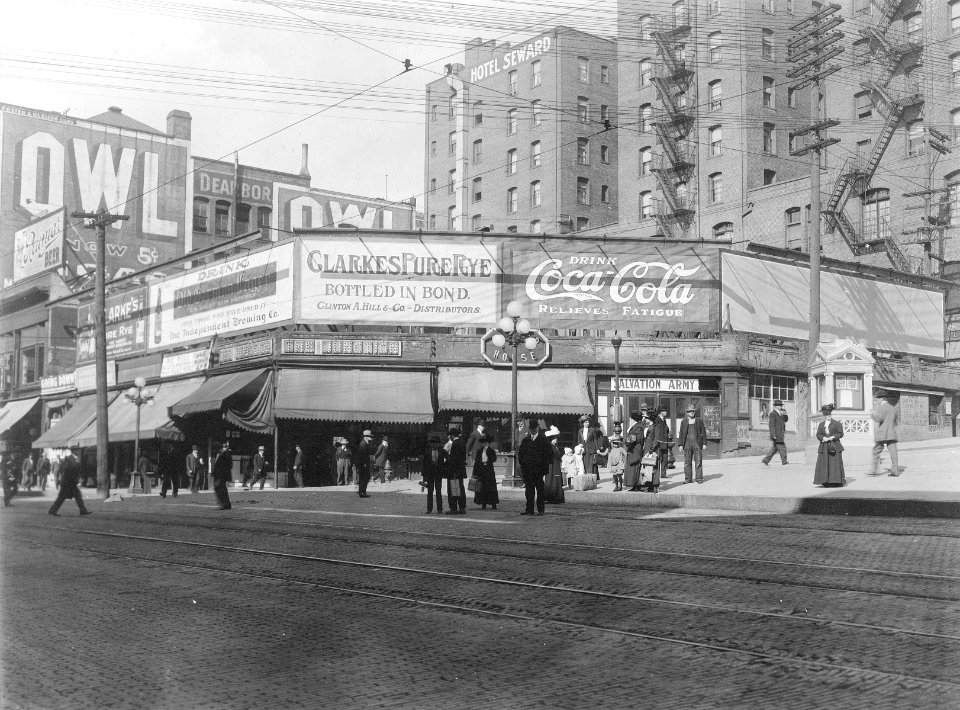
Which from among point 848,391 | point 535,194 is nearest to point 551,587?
point 848,391

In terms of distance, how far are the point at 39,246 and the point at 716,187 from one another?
36.2 m

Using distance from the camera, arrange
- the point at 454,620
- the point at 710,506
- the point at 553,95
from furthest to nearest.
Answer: the point at 553,95
the point at 710,506
the point at 454,620

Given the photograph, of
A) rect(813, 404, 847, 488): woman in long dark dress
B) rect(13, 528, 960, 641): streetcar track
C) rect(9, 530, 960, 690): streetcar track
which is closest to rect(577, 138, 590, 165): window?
rect(813, 404, 847, 488): woman in long dark dress

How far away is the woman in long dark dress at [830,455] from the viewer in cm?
1867

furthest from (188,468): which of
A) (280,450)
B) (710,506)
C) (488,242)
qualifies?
(710,506)

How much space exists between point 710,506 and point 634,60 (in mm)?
47527

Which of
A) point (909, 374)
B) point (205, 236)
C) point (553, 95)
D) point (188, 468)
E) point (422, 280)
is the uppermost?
point (553, 95)

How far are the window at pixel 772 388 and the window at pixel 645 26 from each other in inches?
1197

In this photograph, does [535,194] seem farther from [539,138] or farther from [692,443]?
[692,443]

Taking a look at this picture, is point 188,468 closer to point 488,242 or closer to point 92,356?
point 488,242

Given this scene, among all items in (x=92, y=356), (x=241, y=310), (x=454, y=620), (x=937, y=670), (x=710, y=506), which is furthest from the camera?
(x=92, y=356)

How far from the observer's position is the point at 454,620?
25.5ft

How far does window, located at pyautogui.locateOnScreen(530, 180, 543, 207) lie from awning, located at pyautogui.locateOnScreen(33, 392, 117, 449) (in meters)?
30.5

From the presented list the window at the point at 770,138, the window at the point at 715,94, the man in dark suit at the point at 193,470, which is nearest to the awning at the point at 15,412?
the man in dark suit at the point at 193,470
